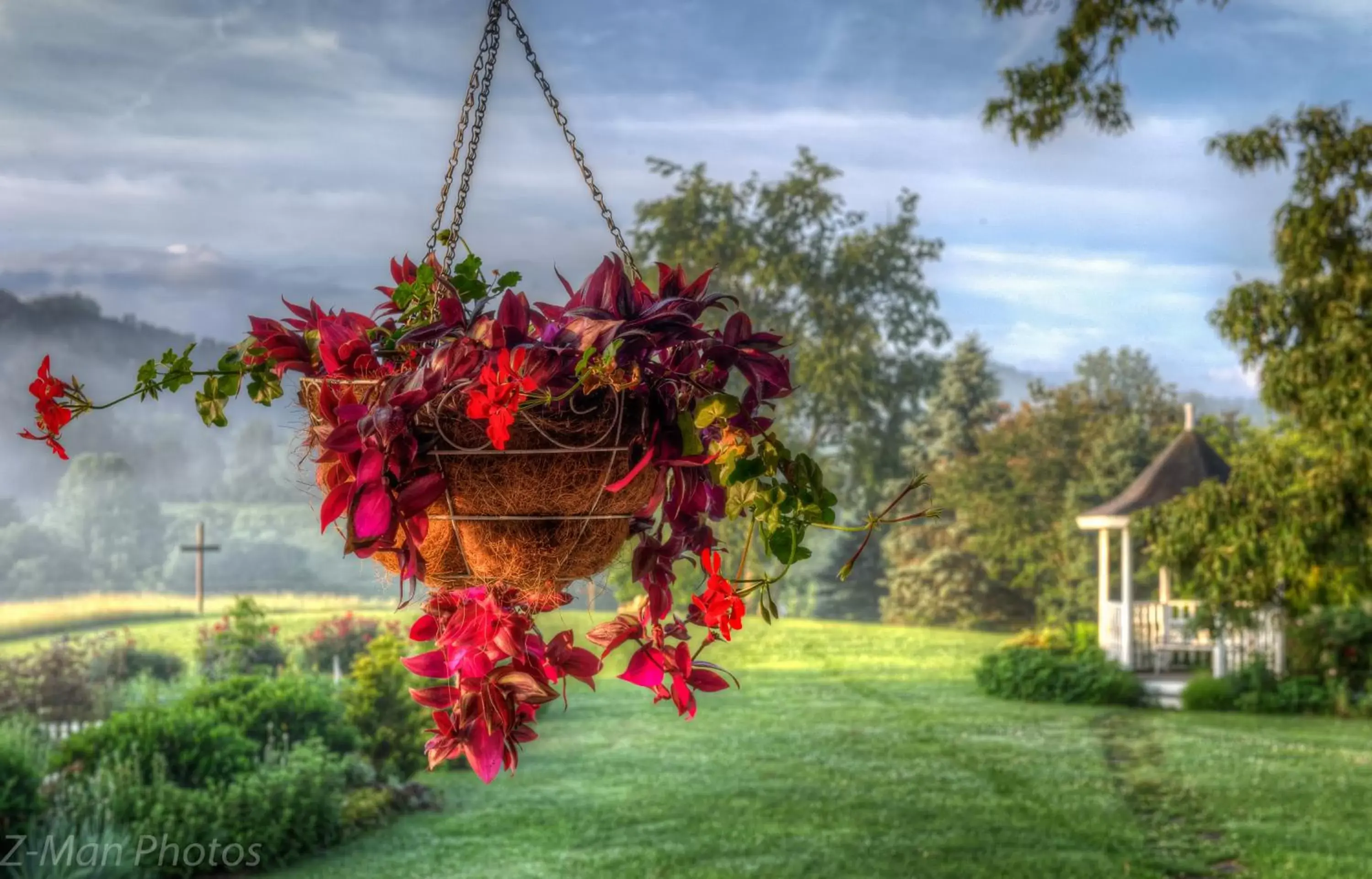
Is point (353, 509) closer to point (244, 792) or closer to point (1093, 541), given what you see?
point (244, 792)

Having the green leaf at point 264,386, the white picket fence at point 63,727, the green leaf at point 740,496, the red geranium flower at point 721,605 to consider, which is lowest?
the white picket fence at point 63,727

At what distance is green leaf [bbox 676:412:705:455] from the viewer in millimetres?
1022

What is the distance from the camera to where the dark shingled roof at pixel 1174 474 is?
9812 millimetres

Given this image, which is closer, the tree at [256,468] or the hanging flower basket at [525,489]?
the hanging flower basket at [525,489]

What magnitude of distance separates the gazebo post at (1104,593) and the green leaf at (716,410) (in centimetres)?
947

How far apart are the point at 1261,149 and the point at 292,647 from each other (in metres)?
5.69

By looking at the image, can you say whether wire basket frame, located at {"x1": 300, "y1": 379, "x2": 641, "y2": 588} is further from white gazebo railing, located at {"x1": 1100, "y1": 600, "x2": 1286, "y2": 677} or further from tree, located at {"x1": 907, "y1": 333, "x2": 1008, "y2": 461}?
tree, located at {"x1": 907, "y1": 333, "x2": 1008, "y2": 461}

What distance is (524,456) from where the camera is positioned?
1077 millimetres

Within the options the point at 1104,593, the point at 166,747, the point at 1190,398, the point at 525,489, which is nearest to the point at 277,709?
the point at 166,747

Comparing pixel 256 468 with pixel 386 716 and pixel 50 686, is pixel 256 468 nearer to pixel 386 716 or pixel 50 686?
pixel 50 686

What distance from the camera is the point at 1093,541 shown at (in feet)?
40.9

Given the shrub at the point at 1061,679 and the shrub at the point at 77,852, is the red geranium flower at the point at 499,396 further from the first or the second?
the shrub at the point at 1061,679

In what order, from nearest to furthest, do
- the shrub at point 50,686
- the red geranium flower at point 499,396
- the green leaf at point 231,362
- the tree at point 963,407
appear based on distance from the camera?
the red geranium flower at point 499,396, the green leaf at point 231,362, the shrub at point 50,686, the tree at point 963,407

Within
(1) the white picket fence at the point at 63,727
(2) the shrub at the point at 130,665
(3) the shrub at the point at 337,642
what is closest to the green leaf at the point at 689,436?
(1) the white picket fence at the point at 63,727
